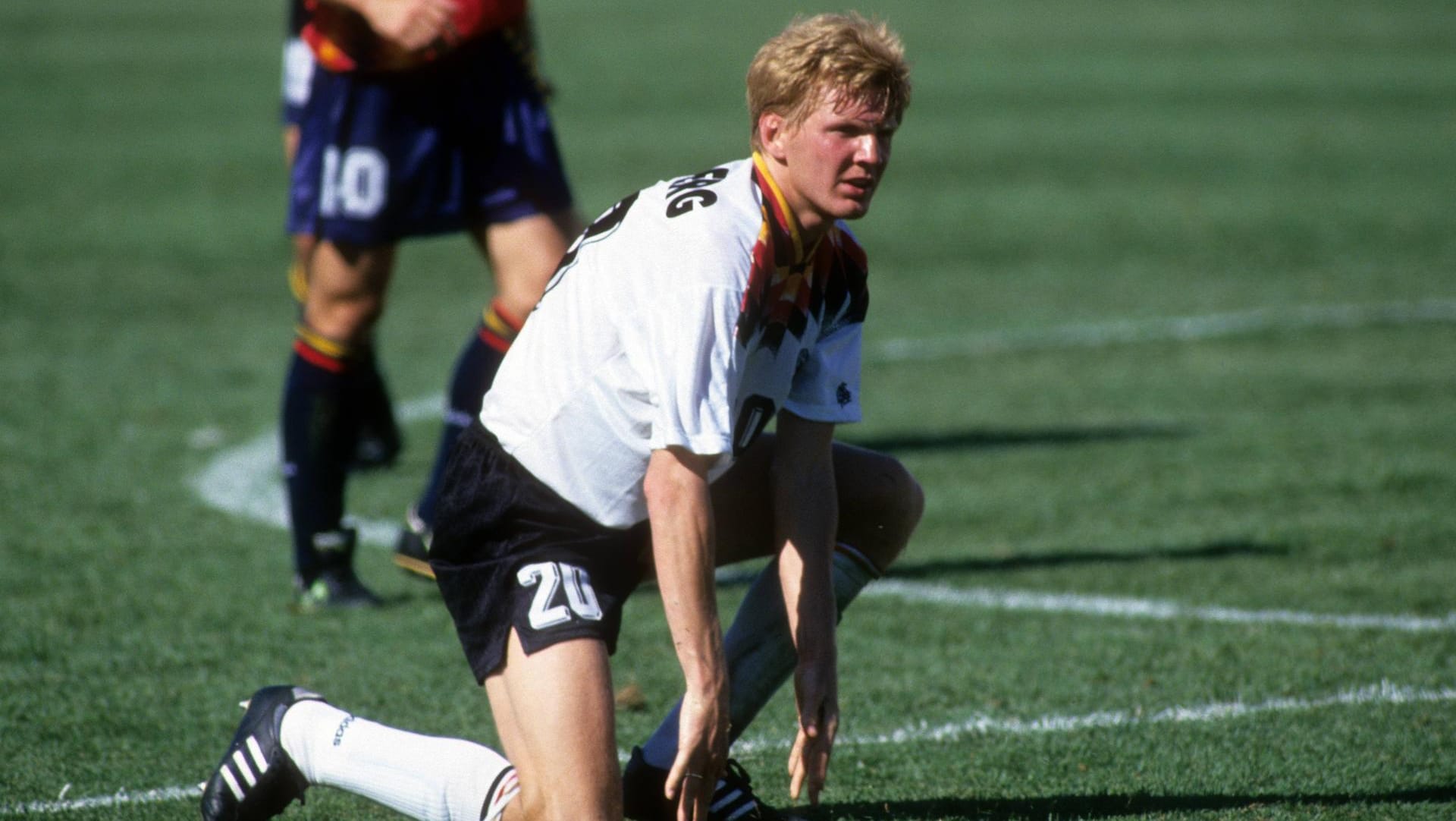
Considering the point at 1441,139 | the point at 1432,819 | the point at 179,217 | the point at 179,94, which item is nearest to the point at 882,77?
the point at 1432,819

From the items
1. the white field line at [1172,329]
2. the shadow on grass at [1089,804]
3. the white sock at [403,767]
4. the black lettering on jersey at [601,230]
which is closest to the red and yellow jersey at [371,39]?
the black lettering on jersey at [601,230]

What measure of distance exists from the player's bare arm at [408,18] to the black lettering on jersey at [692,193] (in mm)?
1936

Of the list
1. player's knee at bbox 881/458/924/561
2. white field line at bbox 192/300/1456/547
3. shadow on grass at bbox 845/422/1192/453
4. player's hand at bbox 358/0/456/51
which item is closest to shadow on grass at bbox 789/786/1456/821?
player's knee at bbox 881/458/924/561

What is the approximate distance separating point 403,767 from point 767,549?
805 millimetres

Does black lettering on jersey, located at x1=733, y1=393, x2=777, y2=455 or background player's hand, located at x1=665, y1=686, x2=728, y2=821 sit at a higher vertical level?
black lettering on jersey, located at x1=733, y1=393, x2=777, y2=455

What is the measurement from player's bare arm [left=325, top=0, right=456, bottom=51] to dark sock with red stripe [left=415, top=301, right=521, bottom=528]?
0.75m

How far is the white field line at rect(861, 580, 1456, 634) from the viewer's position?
4992 mm

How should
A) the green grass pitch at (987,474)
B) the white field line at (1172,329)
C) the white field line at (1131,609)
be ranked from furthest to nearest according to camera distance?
the white field line at (1172,329)
the white field line at (1131,609)
the green grass pitch at (987,474)

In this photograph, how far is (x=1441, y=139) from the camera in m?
16.2

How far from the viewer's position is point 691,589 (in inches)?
121

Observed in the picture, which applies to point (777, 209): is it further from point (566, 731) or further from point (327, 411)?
point (327, 411)

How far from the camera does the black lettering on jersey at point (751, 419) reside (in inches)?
132

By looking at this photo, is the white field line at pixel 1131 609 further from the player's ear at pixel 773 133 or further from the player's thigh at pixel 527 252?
the player's ear at pixel 773 133

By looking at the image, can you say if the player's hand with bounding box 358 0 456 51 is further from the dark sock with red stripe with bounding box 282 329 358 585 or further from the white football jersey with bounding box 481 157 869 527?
the white football jersey with bounding box 481 157 869 527
